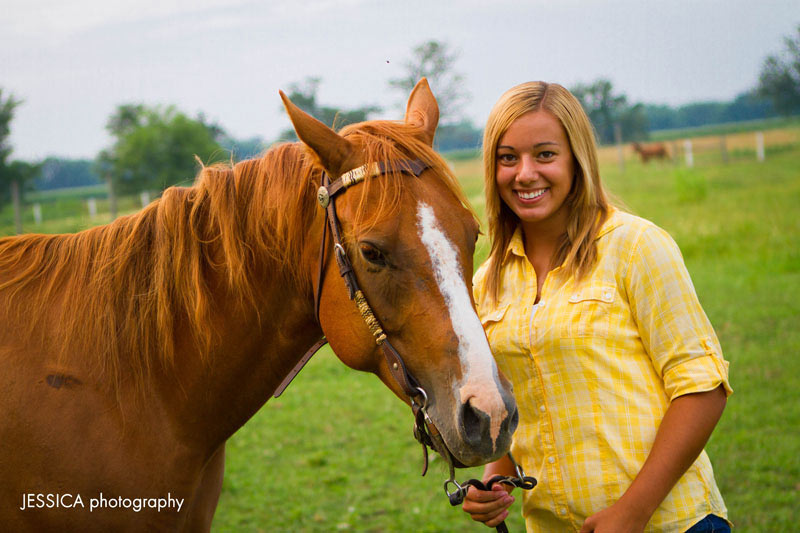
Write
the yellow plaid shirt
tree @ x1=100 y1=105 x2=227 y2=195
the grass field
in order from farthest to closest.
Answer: tree @ x1=100 y1=105 x2=227 y2=195
the grass field
the yellow plaid shirt

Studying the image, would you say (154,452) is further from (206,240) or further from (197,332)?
(206,240)

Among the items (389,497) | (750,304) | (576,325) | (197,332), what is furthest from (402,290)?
(750,304)

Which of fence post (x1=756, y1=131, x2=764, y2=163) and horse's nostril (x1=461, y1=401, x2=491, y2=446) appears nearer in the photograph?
horse's nostril (x1=461, y1=401, x2=491, y2=446)

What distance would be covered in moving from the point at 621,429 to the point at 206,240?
65.3 inches

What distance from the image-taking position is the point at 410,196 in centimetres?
203

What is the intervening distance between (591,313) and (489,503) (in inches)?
29.6

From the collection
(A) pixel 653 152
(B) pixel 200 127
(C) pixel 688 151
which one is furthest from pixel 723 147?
(B) pixel 200 127

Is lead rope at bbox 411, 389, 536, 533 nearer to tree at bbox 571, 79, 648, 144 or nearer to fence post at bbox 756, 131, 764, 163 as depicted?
fence post at bbox 756, 131, 764, 163

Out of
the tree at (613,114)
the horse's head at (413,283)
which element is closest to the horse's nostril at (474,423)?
the horse's head at (413,283)

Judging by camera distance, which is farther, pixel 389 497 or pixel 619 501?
pixel 389 497

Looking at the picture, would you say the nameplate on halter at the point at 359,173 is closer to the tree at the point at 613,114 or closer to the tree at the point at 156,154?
the tree at the point at 156,154

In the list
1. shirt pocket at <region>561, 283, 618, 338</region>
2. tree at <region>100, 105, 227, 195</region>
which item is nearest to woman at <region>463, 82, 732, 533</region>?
shirt pocket at <region>561, 283, 618, 338</region>

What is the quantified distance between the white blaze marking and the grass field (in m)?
0.76

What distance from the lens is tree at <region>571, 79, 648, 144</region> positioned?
125ft
